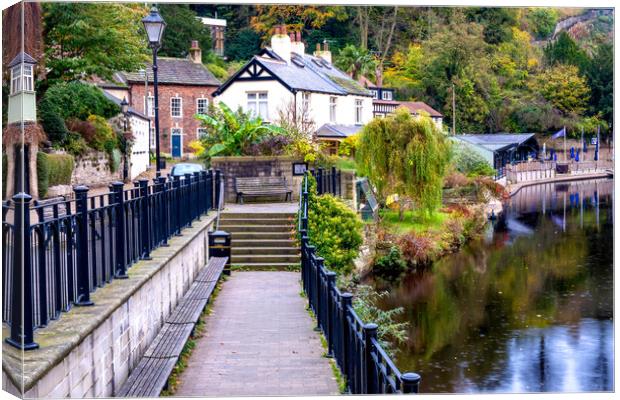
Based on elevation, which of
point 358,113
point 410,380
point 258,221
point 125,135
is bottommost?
point 258,221

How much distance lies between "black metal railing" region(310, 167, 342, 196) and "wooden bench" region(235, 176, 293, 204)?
82 cm

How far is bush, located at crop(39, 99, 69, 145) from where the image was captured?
379 inches

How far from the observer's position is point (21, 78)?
7.42 m

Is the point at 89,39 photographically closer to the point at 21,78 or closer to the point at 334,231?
the point at 334,231

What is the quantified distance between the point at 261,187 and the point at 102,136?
7.80 metres

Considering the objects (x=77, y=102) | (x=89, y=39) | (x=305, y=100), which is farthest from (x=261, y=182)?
(x=305, y=100)

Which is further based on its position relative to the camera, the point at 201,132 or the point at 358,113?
the point at 358,113

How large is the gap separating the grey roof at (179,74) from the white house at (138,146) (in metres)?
2.39

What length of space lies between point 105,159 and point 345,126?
1767 centimetres

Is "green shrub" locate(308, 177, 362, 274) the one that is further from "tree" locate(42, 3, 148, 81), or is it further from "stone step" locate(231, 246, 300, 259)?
"tree" locate(42, 3, 148, 81)

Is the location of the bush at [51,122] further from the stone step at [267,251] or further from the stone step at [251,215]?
the stone step at [251,215]

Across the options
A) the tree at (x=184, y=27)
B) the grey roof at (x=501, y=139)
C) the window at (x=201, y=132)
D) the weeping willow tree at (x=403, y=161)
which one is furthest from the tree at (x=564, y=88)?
the window at (x=201, y=132)

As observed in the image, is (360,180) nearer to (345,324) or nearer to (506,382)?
(506,382)

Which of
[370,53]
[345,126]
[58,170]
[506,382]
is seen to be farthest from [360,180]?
[58,170]
